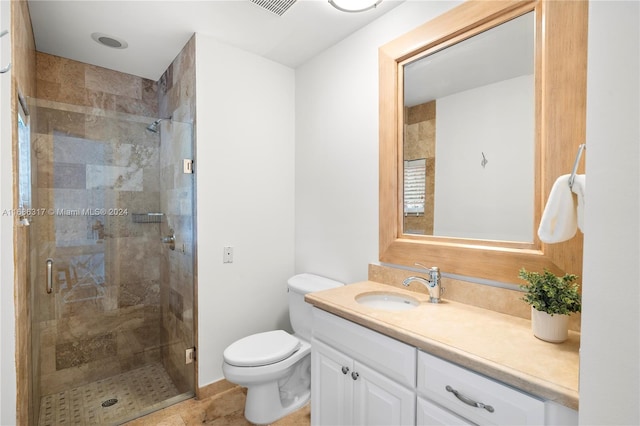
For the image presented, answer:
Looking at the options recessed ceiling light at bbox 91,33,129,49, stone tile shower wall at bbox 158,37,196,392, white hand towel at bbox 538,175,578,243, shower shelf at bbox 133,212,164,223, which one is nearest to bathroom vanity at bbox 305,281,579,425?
white hand towel at bbox 538,175,578,243

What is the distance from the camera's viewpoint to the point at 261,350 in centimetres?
182

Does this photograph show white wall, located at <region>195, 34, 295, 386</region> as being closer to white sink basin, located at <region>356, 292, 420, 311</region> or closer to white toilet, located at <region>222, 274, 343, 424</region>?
white toilet, located at <region>222, 274, 343, 424</region>

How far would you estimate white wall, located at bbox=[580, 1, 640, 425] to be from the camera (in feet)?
1.73

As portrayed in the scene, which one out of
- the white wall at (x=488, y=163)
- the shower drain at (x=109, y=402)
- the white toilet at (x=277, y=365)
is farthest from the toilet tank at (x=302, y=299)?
the shower drain at (x=109, y=402)

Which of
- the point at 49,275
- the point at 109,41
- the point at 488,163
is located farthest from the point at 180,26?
the point at 488,163

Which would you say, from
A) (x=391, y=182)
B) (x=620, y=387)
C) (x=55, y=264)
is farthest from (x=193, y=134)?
(x=620, y=387)

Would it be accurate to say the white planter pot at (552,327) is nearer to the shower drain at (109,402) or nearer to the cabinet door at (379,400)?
the cabinet door at (379,400)

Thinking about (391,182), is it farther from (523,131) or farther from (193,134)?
(193,134)

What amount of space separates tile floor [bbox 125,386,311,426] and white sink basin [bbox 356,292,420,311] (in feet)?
2.88

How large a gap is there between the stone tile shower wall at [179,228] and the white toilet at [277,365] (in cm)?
53

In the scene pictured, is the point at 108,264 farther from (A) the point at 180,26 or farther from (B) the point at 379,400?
(B) the point at 379,400

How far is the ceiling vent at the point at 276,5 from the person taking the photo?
1.69 meters

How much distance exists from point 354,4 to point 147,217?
1.98 meters

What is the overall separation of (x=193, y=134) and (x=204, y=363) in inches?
62.3
